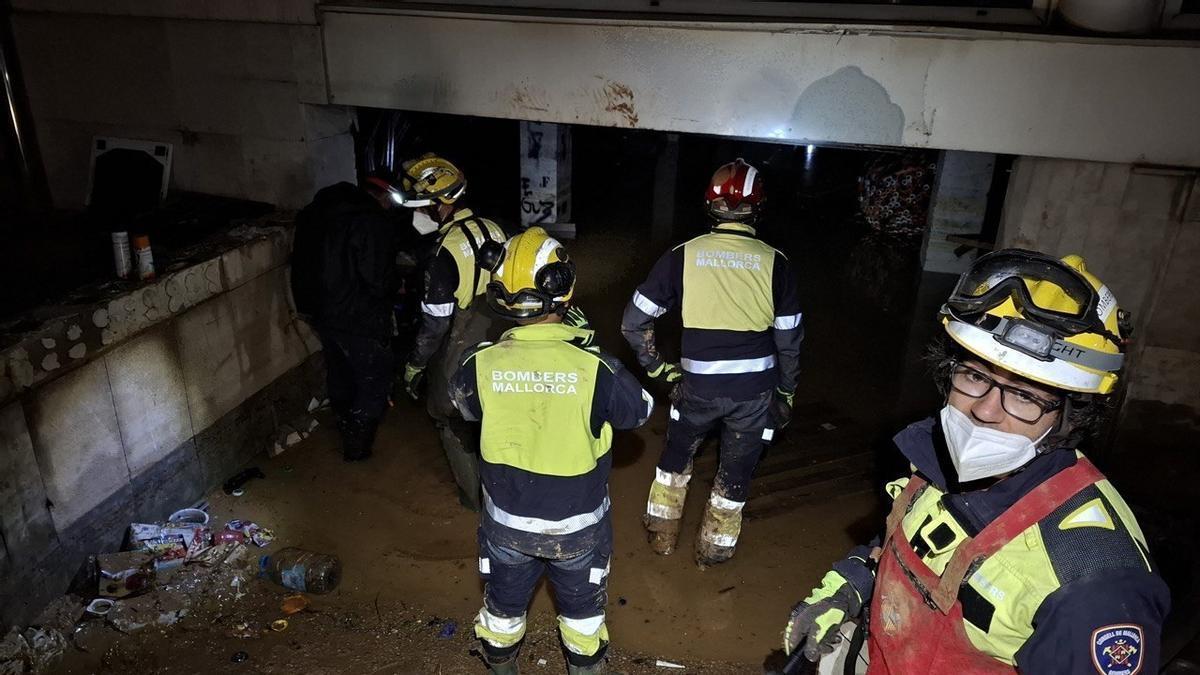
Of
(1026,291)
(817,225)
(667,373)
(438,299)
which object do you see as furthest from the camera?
(817,225)

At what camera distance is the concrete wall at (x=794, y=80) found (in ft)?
13.8

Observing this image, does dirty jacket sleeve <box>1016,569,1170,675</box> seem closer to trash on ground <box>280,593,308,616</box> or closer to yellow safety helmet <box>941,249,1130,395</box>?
yellow safety helmet <box>941,249,1130,395</box>

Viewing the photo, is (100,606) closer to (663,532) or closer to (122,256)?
(122,256)

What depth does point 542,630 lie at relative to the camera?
159 inches

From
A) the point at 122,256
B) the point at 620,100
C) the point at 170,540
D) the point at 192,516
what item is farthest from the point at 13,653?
the point at 620,100

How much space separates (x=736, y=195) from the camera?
4043mm

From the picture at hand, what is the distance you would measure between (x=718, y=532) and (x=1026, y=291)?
2.81m

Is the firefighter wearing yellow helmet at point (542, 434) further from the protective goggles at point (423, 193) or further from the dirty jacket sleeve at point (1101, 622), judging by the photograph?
the dirty jacket sleeve at point (1101, 622)

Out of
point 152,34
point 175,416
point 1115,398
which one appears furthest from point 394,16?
point 1115,398

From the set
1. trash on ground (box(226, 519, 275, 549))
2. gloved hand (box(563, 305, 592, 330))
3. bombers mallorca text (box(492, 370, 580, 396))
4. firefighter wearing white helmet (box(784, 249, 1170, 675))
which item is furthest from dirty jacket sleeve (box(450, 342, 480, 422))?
trash on ground (box(226, 519, 275, 549))

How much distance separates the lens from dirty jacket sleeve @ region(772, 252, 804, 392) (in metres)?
4.01

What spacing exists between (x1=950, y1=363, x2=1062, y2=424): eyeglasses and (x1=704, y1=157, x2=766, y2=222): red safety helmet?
2.16 m

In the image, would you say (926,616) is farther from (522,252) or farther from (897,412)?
(897,412)

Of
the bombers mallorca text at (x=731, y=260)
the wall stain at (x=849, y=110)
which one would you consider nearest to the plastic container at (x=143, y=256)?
the bombers mallorca text at (x=731, y=260)
